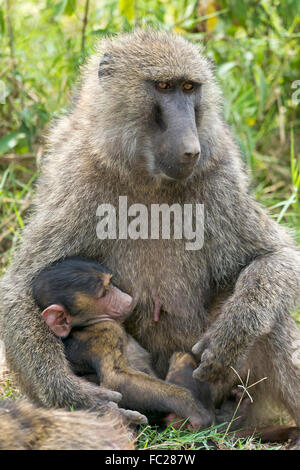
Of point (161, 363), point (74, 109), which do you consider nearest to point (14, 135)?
point (74, 109)

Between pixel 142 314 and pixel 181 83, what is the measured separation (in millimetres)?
1041

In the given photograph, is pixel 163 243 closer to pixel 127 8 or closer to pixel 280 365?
pixel 280 365

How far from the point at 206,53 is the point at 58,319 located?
101 inches

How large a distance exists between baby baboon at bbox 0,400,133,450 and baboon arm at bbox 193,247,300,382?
0.58 meters

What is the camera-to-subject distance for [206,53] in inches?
202

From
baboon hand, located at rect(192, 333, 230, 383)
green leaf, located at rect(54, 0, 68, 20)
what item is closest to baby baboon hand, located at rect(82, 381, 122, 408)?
baboon hand, located at rect(192, 333, 230, 383)

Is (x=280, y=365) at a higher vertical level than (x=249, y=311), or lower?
lower

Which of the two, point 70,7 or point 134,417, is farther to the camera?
point 70,7

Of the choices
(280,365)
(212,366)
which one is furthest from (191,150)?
(280,365)

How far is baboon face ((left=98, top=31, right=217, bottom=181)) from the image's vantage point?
3096 mm

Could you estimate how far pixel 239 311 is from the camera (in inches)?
130

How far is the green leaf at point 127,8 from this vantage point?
5078 mm

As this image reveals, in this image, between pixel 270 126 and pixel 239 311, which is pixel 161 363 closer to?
A: pixel 239 311

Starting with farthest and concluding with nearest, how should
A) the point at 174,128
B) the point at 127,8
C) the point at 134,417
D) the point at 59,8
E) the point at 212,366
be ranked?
the point at 127,8 < the point at 59,8 < the point at 212,366 < the point at 174,128 < the point at 134,417
